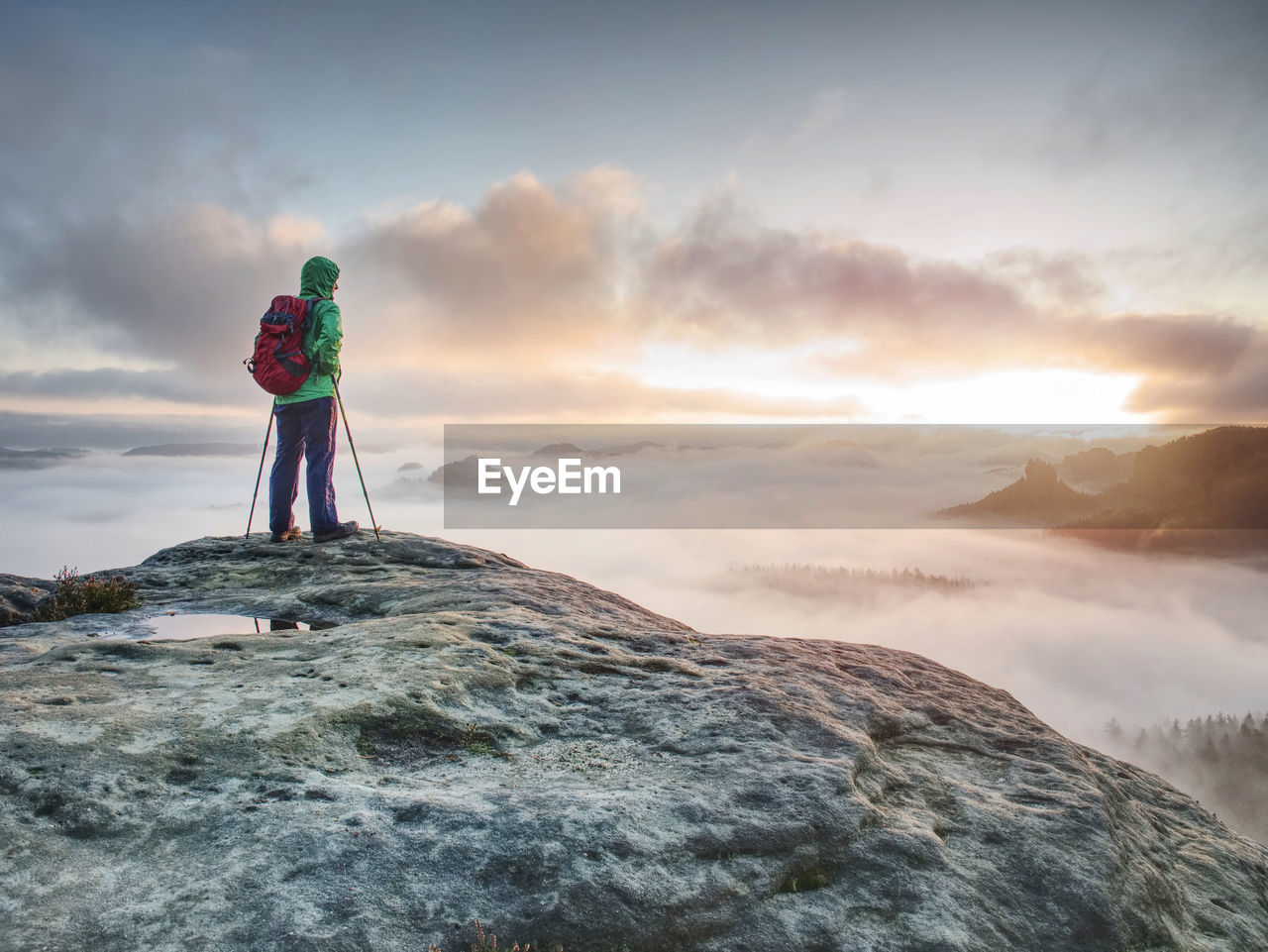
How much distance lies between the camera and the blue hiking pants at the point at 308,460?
16359 millimetres

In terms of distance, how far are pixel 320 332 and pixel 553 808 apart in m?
13.2

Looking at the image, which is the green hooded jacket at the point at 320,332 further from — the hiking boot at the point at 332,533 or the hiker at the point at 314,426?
the hiking boot at the point at 332,533

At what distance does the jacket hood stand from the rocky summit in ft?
29.5

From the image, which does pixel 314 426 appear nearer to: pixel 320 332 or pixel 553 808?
pixel 320 332

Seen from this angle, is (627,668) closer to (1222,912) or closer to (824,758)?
(824,758)

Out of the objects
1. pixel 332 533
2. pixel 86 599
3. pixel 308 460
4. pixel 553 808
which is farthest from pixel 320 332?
pixel 553 808

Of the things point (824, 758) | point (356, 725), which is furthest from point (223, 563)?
point (824, 758)

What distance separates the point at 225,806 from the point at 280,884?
1.06m

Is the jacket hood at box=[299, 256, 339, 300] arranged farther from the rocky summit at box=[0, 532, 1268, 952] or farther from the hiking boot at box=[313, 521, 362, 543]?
the rocky summit at box=[0, 532, 1268, 952]

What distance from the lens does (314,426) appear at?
16.3 meters

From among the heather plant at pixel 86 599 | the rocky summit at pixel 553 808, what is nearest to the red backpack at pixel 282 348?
the heather plant at pixel 86 599

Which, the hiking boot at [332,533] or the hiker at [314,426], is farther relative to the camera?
the hiking boot at [332,533]

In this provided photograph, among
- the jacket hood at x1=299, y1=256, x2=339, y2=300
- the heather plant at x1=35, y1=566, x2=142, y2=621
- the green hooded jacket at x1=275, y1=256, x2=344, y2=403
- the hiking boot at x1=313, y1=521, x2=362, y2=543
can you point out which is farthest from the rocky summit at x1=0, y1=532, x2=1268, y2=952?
the jacket hood at x1=299, y1=256, x2=339, y2=300

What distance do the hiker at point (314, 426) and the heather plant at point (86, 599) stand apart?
4475 millimetres
